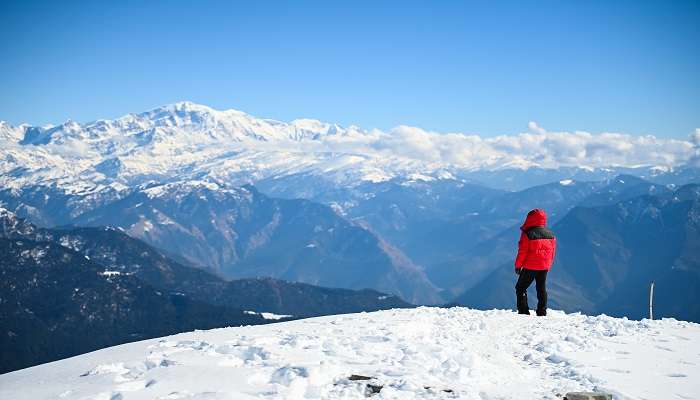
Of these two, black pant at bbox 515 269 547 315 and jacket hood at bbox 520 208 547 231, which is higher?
jacket hood at bbox 520 208 547 231

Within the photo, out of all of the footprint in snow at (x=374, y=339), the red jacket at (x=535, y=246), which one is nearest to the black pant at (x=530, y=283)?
the red jacket at (x=535, y=246)

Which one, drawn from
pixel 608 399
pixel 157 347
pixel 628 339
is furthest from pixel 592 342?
pixel 157 347

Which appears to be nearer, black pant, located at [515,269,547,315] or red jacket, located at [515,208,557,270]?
red jacket, located at [515,208,557,270]

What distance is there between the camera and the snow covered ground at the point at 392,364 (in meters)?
11.1

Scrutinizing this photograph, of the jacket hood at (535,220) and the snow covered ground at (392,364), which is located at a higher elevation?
the jacket hood at (535,220)

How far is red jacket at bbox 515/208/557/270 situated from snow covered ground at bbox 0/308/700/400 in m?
2.36

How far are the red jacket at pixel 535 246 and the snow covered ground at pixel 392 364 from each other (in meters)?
2.36

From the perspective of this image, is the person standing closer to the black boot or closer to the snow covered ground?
the black boot

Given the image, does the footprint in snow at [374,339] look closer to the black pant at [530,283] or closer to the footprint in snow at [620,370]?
the footprint in snow at [620,370]

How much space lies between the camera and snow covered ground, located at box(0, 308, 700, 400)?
1110cm

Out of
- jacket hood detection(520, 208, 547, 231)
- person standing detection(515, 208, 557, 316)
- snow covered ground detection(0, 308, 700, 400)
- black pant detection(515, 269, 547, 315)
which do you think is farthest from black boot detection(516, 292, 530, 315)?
jacket hood detection(520, 208, 547, 231)

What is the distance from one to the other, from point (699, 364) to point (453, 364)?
6.25 metres

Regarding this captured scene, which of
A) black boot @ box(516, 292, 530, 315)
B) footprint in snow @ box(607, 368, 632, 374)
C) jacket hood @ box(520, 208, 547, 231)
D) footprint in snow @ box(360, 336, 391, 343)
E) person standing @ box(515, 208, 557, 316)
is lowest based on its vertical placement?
black boot @ box(516, 292, 530, 315)

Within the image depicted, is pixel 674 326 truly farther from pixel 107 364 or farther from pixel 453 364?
pixel 107 364
